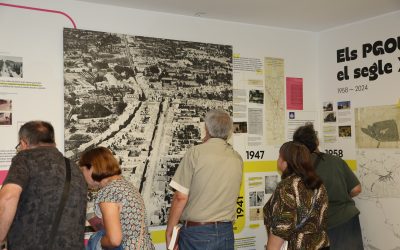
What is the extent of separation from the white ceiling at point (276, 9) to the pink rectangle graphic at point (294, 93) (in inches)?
21.1

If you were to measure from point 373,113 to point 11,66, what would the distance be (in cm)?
283

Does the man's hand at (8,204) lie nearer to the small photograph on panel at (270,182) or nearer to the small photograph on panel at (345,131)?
the small photograph on panel at (270,182)

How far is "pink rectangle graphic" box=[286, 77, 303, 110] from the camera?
4.45 meters

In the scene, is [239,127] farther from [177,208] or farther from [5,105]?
[5,105]

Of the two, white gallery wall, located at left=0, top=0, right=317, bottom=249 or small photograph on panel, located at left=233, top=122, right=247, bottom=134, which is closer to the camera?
white gallery wall, located at left=0, top=0, right=317, bottom=249

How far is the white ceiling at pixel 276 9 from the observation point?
358cm

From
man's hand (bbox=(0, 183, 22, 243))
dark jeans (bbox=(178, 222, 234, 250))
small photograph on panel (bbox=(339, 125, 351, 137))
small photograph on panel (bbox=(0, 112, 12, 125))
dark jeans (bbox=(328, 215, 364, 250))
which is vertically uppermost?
small photograph on panel (bbox=(0, 112, 12, 125))

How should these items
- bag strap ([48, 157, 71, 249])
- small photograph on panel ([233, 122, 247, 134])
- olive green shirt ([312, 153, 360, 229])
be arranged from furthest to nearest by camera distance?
small photograph on panel ([233, 122, 247, 134]), olive green shirt ([312, 153, 360, 229]), bag strap ([48, 157, 71, 249])

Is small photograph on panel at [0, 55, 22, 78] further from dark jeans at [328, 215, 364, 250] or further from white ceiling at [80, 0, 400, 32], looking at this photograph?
dark jeans at [328, 215, 364, 250]

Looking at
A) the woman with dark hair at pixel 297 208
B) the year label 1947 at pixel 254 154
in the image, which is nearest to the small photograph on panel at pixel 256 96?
the year label 1947 at pixel 254 154

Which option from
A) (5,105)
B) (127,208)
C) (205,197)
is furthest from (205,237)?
(5,105)

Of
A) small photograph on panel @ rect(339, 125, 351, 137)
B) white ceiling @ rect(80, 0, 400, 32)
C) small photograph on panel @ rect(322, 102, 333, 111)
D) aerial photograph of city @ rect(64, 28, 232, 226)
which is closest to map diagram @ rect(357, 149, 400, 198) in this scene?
small photograph on panel @ rect(339, 125, 351, 137)

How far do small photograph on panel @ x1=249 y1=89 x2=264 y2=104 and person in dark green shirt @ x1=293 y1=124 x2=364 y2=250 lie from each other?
0.83 meters

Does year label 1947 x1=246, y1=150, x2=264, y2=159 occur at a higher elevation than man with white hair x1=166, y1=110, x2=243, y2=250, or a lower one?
higher
